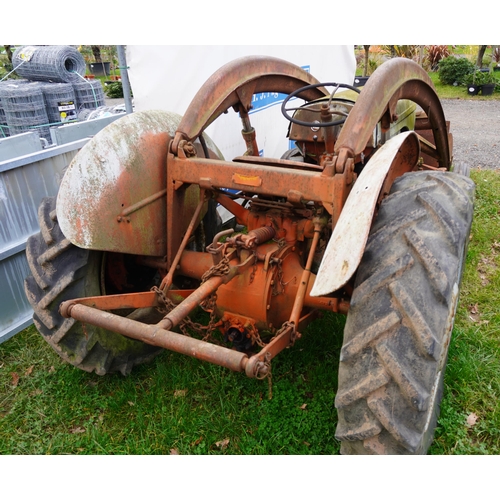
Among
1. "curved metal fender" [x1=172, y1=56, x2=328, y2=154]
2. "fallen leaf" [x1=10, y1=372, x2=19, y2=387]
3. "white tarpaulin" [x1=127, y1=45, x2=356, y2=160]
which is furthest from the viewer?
"white tarpaulin" [x1=127, y1=45, x2=356, y2=160]

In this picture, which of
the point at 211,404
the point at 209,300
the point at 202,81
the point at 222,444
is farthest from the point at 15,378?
the point at 202,81

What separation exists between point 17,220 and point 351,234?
3.06 m

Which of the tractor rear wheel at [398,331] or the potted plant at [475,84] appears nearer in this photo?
the tractor rear wheel at [398,331]

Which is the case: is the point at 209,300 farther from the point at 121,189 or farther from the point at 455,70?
the point at 455,70

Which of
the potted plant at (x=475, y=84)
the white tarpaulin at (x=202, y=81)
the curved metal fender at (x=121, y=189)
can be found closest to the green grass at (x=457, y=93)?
Result: the potted plant at (x=475, y=84)

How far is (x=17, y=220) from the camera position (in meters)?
3.96

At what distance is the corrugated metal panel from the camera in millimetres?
3844

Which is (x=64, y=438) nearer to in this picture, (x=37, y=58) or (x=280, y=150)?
(x=280, y=150)

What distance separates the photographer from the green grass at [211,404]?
9.15 ft

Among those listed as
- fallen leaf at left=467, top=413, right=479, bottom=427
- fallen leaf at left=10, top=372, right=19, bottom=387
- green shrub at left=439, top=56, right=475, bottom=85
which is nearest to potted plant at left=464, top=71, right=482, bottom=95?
green shrub at left=439, top=56, right=475, bottom=85

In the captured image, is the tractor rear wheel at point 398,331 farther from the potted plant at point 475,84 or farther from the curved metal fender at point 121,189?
the potted plant at point 475,84

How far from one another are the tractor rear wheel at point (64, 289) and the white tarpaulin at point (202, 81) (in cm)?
190

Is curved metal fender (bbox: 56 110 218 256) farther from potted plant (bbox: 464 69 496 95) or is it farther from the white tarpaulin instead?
potted plant (bbox: 464 69 496 95)

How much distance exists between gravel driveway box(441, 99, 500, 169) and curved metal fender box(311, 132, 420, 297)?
16.4ft
